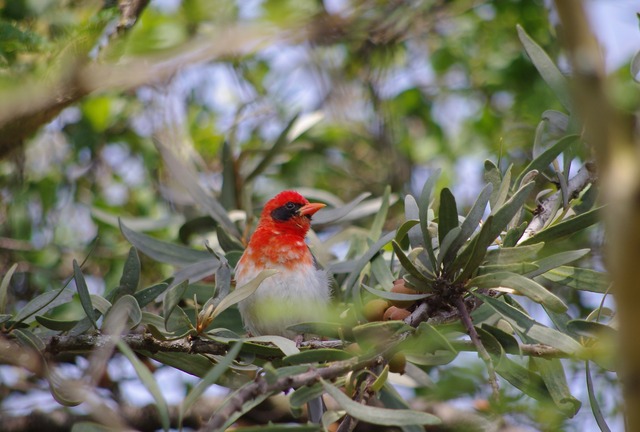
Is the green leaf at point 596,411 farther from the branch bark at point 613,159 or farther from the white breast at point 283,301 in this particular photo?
the branch bark at point 613,159

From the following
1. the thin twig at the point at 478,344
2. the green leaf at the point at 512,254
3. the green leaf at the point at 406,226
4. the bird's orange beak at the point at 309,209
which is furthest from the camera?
the bird's orange beak at the point at 309,209

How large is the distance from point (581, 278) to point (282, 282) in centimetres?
169

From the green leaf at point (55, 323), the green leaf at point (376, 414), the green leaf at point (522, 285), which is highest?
the green leaf at point (55, 323)

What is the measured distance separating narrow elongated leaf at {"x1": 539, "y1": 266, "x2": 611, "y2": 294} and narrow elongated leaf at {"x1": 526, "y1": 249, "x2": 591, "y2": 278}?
27 cm

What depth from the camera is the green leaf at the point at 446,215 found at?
2.72 m

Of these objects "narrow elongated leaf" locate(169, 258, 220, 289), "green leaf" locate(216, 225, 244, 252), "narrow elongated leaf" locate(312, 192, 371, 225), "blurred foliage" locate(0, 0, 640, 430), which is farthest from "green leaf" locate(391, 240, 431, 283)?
"green leaf" locate(216, 225, 244, 252)

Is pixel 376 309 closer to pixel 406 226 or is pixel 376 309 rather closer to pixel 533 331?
pixel 406 226

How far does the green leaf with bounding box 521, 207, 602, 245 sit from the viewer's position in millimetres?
2746

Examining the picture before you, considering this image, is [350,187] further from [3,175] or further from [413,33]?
[3,175]

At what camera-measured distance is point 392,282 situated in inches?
132

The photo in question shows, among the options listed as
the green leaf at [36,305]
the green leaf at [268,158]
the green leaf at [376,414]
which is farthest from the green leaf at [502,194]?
the green leaf at [268,158]

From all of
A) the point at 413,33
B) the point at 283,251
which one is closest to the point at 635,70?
the point at 283,251

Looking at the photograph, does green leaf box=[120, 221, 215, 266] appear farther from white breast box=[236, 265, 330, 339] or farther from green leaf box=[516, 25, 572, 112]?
green leaf box=[516, 25, 572, 112]

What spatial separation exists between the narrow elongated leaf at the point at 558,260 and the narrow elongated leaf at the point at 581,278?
27 cm
